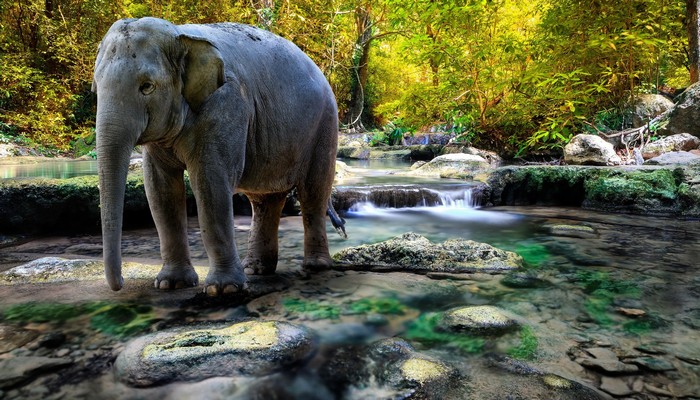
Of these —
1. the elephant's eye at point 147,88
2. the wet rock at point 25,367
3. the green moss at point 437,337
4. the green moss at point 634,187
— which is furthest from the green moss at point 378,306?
the green moss at point 634,187

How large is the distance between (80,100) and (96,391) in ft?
56.8

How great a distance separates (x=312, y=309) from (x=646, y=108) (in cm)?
1199

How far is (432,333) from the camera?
8.18 feet

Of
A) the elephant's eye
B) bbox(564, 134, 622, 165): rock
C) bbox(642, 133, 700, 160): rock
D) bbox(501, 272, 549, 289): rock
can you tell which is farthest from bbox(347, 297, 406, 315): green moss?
bbox(642, 133, 700, 160): rock

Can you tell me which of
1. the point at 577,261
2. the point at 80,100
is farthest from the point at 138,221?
the point at 80,100

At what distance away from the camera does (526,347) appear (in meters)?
2.30

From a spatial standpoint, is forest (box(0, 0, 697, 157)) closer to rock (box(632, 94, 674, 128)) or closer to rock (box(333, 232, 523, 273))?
rock (box(632, 94, 674, 128))

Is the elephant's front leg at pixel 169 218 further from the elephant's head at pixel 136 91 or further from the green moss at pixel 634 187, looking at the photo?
the green moss at pixel 634 187

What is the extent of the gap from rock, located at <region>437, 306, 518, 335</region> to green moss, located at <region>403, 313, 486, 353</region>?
51 mm

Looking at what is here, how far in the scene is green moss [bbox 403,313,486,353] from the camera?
231 centimetres

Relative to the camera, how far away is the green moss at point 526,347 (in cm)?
221

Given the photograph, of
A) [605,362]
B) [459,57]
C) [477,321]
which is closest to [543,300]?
[477,321]

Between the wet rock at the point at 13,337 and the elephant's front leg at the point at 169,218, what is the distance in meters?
0.82

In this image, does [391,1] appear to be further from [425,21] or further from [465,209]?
[465,209]
